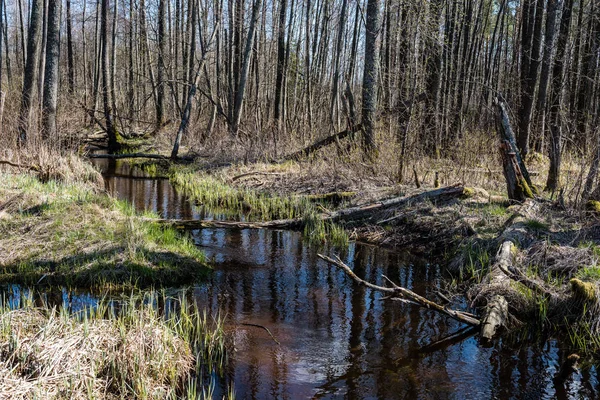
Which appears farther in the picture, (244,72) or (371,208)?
(244,72)

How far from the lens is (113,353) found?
3.98m

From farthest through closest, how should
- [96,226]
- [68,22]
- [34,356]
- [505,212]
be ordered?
[68,22]
[505,212]
[96,226]
[34,356]

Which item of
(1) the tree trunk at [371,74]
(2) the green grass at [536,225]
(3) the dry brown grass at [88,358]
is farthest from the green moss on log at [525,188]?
(3) the dry brown grass at [88,358]

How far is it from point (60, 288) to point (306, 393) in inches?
138

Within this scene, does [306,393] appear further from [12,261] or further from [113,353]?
[12,261]

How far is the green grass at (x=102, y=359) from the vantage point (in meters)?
3.53

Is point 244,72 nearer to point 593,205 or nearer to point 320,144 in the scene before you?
point 320,144

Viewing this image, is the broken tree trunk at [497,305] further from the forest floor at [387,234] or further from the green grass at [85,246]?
the green grass at [85,246]

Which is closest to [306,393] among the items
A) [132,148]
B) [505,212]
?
[505,212]

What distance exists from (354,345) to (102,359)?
2.31 meters

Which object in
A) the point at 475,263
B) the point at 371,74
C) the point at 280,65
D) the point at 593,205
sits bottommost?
the point at 475,263

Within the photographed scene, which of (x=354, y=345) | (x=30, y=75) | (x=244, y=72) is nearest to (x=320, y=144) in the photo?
(x=244, y=72)

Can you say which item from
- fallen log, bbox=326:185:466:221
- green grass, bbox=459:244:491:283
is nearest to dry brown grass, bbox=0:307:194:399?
green grass, bbox=459:244:491:283

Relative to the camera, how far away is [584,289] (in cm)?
518
